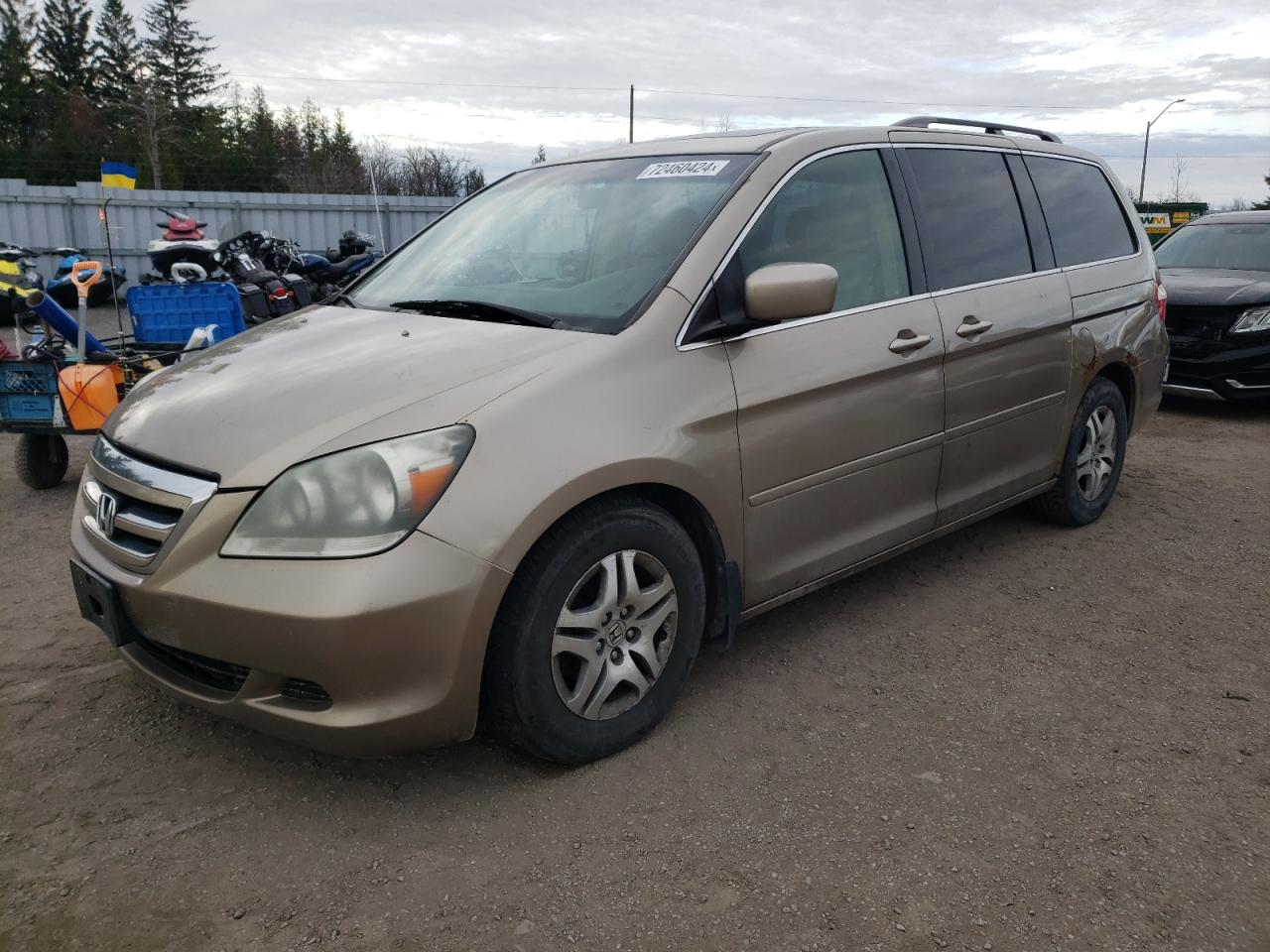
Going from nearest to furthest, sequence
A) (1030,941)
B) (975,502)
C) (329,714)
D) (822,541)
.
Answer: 1. (1030,941)
2. (329,714)
3. (822,541)
4. (975,502)

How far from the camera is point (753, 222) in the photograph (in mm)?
3180

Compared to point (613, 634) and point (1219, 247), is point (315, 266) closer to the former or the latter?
point (1219, 247)

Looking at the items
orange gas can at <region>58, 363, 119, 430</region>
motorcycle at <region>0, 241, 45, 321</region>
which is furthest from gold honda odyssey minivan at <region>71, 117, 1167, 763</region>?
motorcycle at <region>0, 241, 45, 321</region>

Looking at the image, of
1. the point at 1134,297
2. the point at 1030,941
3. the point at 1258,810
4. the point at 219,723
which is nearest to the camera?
the point at 1030,941

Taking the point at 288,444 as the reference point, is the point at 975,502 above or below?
below

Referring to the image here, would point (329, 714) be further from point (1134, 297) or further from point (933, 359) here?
point (1134, 297)

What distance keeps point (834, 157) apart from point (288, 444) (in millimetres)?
2141

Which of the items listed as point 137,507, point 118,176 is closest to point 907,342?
point 137,507

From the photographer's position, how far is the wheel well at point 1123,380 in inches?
190

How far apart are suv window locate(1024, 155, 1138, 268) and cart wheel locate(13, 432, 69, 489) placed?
5.47m

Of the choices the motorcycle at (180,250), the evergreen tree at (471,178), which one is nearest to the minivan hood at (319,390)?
the motorcycle at (180,250)

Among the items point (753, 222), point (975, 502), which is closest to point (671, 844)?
point (753, 222)

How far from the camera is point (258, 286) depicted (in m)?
9.41

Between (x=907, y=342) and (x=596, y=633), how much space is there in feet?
5.29
